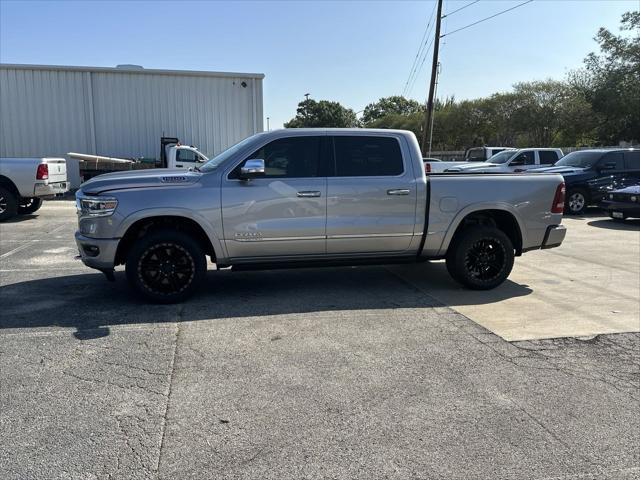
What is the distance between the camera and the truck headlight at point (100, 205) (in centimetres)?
583

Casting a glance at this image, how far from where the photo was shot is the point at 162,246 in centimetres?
598

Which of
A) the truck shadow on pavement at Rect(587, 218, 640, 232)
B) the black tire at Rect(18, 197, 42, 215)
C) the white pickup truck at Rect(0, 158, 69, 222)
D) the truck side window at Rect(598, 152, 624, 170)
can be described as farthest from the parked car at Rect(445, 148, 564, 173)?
the black tire at Rect(18, 197, 42, 215)

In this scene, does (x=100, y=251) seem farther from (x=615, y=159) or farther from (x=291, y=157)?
(x=615, y=159)

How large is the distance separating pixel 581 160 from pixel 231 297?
44.8 ft

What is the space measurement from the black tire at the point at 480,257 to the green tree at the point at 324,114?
232 feet

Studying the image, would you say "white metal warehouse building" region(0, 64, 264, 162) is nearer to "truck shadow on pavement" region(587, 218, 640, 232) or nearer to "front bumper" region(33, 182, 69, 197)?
"front bumper" region(33, 182, 69, 197)

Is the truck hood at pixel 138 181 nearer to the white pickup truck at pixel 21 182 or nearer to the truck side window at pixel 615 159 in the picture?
the white pickup truck at pixel 21 182

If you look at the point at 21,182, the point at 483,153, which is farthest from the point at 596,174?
the point at 21,182

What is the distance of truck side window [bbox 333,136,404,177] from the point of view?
6465 mm

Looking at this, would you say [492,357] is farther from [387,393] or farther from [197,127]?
[197,127]

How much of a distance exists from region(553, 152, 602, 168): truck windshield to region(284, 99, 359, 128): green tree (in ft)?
200

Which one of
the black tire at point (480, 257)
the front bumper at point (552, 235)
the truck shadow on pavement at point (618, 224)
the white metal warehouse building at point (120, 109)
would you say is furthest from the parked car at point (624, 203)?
the white metal warehouse building at point (120, 109)

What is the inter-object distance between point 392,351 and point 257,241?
2205 millimetres

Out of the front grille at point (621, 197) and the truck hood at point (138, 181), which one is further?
the front grille at point (621, 197)
